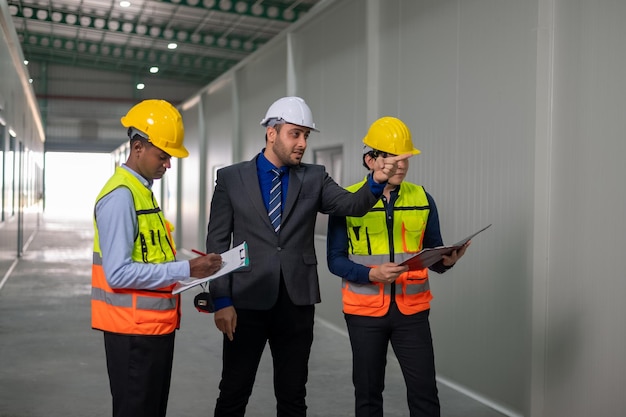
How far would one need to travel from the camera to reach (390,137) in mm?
3260

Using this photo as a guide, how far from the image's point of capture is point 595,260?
4059 millimetres

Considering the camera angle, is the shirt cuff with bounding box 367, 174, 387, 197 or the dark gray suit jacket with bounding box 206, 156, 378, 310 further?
the dark gray suit jacket with bounding box 206, 156, 378, 310

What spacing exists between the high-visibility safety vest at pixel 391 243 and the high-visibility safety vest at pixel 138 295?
959mm

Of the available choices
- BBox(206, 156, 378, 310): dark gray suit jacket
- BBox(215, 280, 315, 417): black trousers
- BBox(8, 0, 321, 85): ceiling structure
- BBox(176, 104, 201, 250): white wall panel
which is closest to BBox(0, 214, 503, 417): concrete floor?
BBox(215, 280, 315, 417): black trousers

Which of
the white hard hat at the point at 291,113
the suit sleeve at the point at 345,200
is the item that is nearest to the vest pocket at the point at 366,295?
the suit sleeve at the point at 345,200

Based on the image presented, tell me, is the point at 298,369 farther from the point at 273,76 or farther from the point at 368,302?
the point at 273,76

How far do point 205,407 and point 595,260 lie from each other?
2730 mm

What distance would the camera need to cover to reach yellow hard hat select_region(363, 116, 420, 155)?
10.7 ft

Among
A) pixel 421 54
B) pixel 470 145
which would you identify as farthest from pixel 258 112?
pixel 470 145

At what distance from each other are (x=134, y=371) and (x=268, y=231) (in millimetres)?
858

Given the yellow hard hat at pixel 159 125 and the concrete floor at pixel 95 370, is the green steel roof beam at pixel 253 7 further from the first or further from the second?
the yellow hard hat at pixel 159 125

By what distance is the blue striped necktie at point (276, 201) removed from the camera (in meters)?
3.18

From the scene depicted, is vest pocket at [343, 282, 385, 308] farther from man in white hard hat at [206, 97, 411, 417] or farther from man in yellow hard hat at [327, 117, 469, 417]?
man in white hard hat at [206, 97, 411, 417]

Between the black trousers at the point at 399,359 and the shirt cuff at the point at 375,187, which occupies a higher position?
the shirt cuff at the point at 375,187
